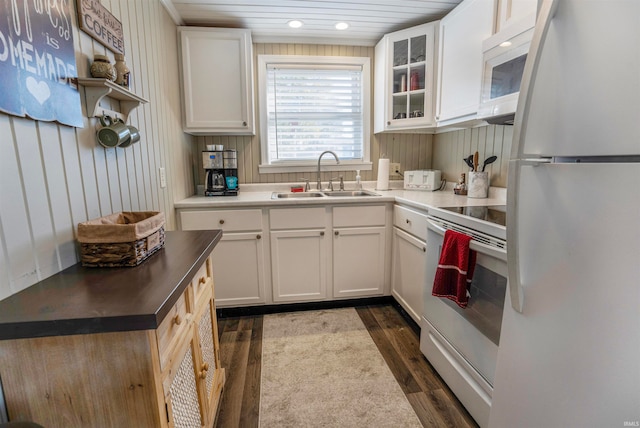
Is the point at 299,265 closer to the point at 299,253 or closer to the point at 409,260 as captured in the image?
the point at 299,253

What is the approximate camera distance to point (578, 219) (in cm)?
70

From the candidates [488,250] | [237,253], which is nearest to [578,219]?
[488,250]

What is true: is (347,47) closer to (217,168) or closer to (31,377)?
(217,168)

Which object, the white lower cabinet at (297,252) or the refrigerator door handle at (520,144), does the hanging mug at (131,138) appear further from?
the refrigerator door handle at (520,144)

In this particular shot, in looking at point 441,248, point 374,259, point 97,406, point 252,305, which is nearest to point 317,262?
point 374,259

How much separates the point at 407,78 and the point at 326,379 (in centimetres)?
229

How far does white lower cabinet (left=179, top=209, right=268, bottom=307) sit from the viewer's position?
2.16 m

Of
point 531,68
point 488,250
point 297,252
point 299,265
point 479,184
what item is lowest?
point 299,265

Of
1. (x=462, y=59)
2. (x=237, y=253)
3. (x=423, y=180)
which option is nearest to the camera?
(x=462, y=59)

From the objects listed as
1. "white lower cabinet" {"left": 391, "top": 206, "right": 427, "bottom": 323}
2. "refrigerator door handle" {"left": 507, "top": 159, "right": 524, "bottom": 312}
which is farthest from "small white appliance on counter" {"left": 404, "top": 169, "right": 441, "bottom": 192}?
"refrigerator door handle" {"left": 507, "top": 159, "right": 524, "bottom": 312}

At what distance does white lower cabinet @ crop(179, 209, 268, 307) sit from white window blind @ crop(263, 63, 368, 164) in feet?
2.70

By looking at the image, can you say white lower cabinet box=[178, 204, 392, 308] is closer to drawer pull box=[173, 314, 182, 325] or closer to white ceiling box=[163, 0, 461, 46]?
drawer pull box=[173, 314, 182, 325]

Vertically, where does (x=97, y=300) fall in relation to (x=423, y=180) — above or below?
below

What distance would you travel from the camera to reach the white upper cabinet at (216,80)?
2297 mm
